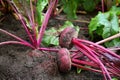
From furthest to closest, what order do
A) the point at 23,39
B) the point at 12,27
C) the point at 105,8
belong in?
the point at 105,8 < the point at 12,27 < the point at 23,39

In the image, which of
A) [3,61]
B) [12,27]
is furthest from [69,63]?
[12,27]

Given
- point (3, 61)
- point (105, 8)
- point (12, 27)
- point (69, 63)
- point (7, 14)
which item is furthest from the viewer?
point (105, 8)

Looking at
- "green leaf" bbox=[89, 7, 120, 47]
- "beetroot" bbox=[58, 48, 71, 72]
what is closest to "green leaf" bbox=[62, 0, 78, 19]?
"green leaf" bbox=[89, 7, 120, 47]

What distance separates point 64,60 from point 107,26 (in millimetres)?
496

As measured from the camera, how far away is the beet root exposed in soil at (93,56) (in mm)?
1574

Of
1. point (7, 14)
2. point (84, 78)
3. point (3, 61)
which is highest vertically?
point (7, 14)

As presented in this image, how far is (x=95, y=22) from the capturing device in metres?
1.96

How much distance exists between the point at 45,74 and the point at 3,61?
28 centimetres

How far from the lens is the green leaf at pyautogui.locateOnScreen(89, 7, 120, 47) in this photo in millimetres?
1888

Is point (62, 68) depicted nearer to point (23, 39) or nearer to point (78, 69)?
point (78, 69)

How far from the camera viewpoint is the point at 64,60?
1.58 meters

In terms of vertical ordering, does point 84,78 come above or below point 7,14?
below

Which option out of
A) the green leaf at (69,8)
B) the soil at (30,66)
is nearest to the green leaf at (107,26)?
the green leaf at (69,8)

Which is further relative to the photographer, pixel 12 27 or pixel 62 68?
pixel 12 27
